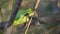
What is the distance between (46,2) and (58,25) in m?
0.60

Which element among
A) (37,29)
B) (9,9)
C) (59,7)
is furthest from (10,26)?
(59,7)

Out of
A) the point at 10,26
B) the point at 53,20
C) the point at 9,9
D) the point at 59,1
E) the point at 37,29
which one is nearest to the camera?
the point at 10,26

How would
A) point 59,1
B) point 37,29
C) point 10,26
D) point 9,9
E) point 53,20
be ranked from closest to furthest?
1. point 10,26
2. point 37,29
3. point 53,20
4. point 9,9
5. point 59,1

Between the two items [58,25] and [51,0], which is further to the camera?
[51,0]

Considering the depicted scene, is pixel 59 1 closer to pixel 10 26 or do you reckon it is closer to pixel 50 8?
pixel 50 8

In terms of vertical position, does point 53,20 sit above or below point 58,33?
above

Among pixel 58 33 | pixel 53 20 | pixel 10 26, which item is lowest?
pixel 58 33

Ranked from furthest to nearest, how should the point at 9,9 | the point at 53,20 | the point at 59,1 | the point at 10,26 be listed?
the point at 59,1, the point at 9,9, the point at 53,20, the point at 10,26

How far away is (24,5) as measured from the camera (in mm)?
1998

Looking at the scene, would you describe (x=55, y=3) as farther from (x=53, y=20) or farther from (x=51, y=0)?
(x=53, y=20)

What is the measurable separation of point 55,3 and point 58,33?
56cm

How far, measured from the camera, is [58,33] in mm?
1559

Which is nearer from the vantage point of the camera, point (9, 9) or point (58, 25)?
point (58, 25)

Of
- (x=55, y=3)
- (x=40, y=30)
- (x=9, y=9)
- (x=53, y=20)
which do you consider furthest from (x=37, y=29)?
(x=55, y=3)
